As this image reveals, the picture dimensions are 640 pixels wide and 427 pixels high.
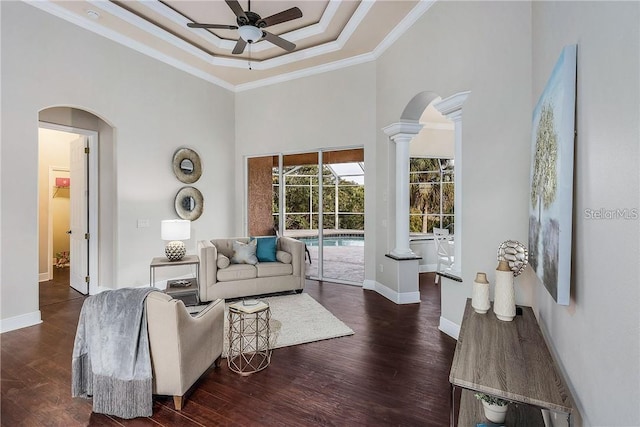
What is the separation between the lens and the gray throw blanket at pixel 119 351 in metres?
2.11

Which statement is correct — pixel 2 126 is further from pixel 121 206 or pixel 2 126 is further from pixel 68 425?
pixel 68 425

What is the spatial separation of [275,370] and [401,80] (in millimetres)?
3984

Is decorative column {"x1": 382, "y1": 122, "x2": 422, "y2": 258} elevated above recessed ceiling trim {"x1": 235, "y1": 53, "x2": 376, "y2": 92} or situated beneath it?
situated beneath

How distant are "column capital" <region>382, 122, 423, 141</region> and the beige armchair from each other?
3649 millimetres

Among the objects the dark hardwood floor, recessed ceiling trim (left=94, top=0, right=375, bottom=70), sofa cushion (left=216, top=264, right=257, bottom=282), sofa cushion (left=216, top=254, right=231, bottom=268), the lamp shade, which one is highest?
recessed ceiling trim (left=94, top=0, right=375, bottom=70)

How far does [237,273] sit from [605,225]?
14.2 ft

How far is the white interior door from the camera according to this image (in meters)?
5.07

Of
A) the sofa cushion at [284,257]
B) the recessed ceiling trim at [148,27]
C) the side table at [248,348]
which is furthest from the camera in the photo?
the sofa cushion at [284,257]

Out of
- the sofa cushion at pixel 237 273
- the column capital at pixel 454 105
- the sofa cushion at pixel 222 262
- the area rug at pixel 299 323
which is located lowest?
the area rug at pixel 299 323

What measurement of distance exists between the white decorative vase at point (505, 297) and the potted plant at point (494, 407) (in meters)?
0.67

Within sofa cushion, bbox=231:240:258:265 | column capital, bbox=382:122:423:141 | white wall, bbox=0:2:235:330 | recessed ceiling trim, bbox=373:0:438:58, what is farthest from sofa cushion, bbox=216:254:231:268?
recessed ceiling trim, bbox=373:0:438:58

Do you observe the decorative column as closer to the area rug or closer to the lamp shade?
the area rug

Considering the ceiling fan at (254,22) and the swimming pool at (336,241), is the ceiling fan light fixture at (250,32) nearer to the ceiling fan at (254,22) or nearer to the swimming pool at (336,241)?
the ceiling fan at (254,22)

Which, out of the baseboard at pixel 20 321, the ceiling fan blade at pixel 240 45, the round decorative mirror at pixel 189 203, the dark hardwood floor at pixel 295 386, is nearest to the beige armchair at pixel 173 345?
the dark hardwood floor at pixel 295 386
